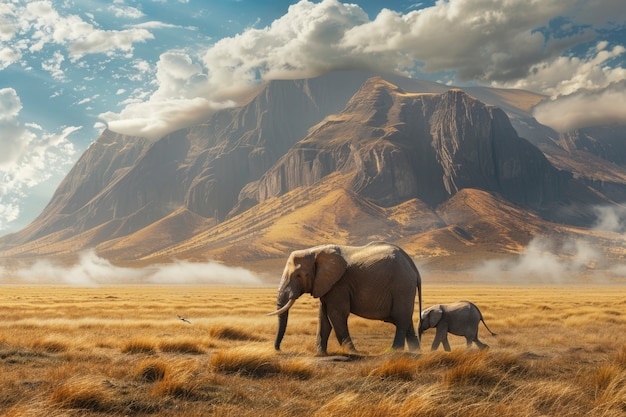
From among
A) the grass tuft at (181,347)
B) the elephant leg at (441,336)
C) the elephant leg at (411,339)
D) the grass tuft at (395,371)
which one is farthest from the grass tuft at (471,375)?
the grass tuft at (181,347)

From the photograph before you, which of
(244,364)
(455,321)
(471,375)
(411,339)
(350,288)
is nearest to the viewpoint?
(471,375)

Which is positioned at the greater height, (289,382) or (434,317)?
(289,382)

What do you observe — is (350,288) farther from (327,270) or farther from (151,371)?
(151,371)

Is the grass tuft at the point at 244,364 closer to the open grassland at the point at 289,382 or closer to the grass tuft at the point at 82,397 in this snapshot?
the open grassland at the point at 289,382

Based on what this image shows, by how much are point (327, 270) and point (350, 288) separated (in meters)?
0.94

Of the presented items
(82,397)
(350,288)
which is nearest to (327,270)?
Answer: (350,288)

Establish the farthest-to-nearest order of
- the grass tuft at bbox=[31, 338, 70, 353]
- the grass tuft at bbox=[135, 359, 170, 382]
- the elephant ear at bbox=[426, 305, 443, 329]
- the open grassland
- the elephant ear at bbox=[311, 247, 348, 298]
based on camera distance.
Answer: the elephant ear at bbox=[426, 305, 443, 329], the elephant ear at bbox=[311, 247, 348, 298], the grass tuft at bbox=[31, 338, 70, 353], the grass tuft at bbox=[135, 359, 170, 382], the open grassland

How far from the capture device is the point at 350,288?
15430 millimetres

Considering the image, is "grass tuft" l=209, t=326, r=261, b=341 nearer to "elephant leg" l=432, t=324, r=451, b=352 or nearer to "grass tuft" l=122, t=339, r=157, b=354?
"grass tuft" l=122, t=339, r=157, b=354

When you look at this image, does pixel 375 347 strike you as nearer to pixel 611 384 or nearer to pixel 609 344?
pixel 609 344

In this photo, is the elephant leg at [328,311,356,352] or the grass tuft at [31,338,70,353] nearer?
the grass tuft at [31,338,70,353]

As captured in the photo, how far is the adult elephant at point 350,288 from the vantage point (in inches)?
597

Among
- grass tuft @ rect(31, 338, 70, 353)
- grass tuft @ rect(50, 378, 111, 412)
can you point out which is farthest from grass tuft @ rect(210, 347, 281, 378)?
grass tuft @ rect(31, 338, 70, 353)

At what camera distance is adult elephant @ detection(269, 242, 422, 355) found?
597 inches
